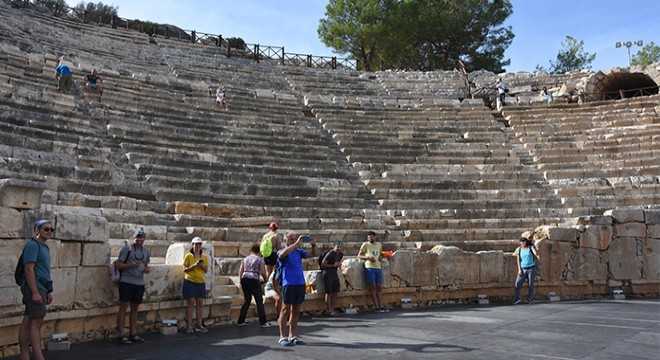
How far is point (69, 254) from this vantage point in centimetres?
588

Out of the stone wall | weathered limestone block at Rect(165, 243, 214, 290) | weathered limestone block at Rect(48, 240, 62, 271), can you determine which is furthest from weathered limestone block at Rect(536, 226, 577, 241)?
weathered limestone block at Rect(48, 240, 62, 271)

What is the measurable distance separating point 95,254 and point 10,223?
41.2 inches

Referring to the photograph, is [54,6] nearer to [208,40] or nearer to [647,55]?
[208,40]

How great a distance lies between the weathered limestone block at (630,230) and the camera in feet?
37.3

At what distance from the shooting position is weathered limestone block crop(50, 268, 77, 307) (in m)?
5.69

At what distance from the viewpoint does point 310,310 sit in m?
8.19

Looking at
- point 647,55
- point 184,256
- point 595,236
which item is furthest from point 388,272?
point 647,55

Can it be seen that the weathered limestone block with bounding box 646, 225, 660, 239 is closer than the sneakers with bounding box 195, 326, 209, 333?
No

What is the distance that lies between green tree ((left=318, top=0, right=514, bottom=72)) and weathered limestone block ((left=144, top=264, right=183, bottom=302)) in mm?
31514

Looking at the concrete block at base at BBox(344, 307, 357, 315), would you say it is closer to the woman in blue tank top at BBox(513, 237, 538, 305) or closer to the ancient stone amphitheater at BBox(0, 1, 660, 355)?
the ancient stone amphitheater at BBox(0, 1, 660, 355)

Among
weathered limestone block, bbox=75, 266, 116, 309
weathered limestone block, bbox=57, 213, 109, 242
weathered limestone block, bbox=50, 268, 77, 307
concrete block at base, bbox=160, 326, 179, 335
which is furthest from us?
concrete block at base, bbox=160, 326, 179, 335

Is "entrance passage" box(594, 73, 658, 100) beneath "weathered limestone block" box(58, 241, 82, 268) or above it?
above

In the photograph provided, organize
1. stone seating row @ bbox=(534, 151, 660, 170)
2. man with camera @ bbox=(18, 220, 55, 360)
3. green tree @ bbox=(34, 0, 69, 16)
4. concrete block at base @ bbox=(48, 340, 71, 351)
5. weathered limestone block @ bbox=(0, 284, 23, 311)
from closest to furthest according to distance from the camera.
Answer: man with camera @ bbox=(18, 220, 55, 360) → weathered limestone block @ bbox=(0, 284, 23, 311) → concrete block at base @ bbox=(48, 340, 71, 351) → stone seating row @ bbox=(534, 151, 660, 170) → green tree @ bbox=(34, 0, 69, 16)

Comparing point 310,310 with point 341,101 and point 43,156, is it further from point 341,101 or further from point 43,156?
point 341,101
